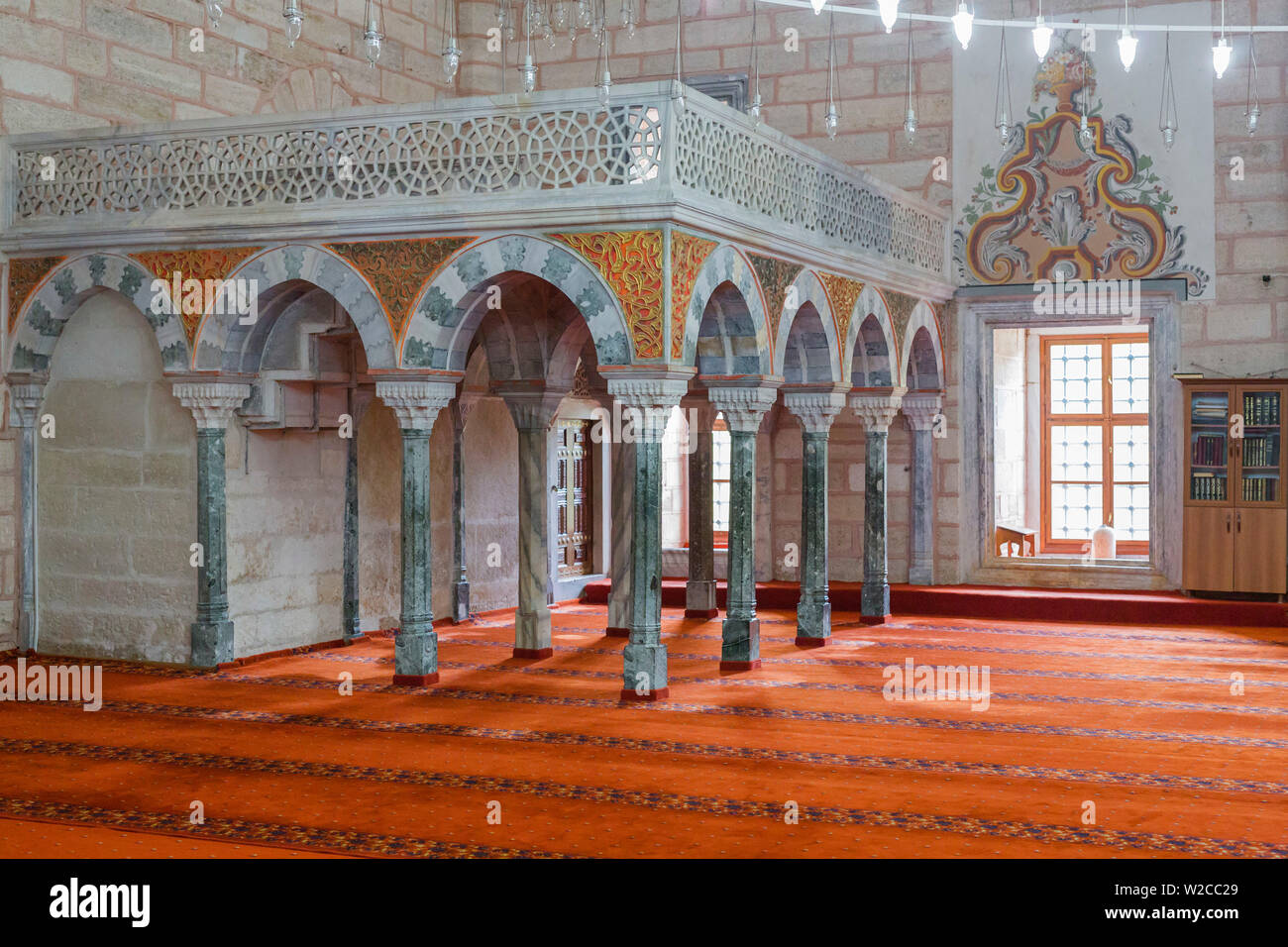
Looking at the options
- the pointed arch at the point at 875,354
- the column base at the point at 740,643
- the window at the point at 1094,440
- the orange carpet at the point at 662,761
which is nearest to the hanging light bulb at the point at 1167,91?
the pointed arch at the point at 875,354

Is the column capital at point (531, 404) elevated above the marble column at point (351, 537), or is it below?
above

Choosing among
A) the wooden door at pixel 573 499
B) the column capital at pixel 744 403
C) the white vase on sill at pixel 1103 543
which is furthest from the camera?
the white vase on sill at pixel 1103 543

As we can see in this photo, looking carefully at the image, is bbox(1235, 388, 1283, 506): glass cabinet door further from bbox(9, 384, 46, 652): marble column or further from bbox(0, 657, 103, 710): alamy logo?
bbox(9, 384, 46, 652): marble column

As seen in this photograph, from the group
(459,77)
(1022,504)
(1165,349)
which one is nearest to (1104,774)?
(1165,349)

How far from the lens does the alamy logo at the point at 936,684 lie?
24.3 ft

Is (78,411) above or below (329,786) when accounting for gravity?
above

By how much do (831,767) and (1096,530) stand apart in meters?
7.10

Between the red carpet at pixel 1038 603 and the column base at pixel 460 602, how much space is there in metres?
1.53

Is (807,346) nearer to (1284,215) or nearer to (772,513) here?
(772,513)

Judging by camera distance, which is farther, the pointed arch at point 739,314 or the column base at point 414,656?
the column base at point 414,656

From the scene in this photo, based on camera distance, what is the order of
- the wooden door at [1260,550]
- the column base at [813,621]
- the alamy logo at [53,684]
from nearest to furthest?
the alamy logo at [53,684] < the column base at [813,621] < the wooden door at [1260,550]

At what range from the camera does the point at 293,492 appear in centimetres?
878

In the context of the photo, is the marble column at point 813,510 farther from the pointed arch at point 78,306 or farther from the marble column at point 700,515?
the pointed arch at point 78,306

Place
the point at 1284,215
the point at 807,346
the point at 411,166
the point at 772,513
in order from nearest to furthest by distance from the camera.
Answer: the point at 411,166 < the point at 807,346 < the point at 1284,215 < the point at 772,513
